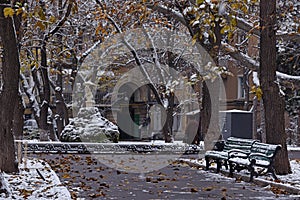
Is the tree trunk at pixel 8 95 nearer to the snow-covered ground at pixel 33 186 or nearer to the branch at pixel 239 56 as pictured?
the snow-covered ground at pixel 33 186

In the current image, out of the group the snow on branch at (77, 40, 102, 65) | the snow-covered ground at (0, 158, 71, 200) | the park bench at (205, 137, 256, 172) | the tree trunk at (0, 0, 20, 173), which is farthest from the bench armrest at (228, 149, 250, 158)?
the snow on branch at (77, 40, 102, 65)

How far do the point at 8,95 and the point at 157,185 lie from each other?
434 cm

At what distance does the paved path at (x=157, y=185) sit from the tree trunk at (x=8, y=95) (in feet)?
4.87

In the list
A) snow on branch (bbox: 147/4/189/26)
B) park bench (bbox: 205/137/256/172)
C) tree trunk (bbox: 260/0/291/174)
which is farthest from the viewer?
snow on branch (bbox: 147/4/189/26)

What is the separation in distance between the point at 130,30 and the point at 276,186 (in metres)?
17.5

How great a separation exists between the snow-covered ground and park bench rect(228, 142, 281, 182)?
471cm

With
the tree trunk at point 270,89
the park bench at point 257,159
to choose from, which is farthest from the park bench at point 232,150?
the tree trunk at point 270,89

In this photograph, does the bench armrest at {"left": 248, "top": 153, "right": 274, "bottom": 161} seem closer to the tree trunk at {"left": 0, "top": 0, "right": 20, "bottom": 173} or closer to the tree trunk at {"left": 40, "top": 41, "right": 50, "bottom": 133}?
the tree trunk at {"left": 0, "top": 0, "right": 20, "bottom": 173}

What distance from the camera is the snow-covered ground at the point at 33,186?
1164 cm

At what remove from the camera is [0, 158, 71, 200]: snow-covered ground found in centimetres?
1164

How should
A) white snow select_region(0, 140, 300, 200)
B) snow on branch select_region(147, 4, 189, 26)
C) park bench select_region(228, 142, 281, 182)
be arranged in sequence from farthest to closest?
snow on branch select_region(147, 4, 189, 26) → park bench select_region(228, 142, 281, 182) → white snow select_region(0, 140, 300, 200)

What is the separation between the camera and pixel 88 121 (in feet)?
107

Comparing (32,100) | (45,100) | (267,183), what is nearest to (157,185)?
(267,183)

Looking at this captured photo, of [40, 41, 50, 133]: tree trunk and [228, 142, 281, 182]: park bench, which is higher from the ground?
[40, 41, 50, 133]: tree trunk
